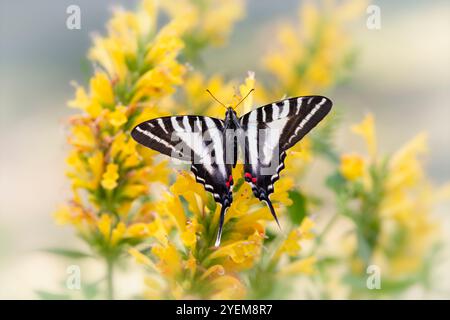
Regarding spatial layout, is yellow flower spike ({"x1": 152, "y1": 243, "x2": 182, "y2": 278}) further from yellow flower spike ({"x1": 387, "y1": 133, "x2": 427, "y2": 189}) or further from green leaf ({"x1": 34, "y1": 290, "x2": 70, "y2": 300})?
yellow flower spike ({"x1": 387, "y1": 133, "x2": 427, "y2": 189})

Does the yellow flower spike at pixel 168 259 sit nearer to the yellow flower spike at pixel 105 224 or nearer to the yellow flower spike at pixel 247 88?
the yellow flower spike at pixel 105 224

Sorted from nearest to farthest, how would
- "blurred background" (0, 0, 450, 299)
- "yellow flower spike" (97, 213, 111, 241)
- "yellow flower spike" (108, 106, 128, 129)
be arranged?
1. "yellow flower spike" (108, 106, 128, 129)
2. "yellow flower spike" (97, 213, 111, 241)
3. "blurred background" (0, 0, 450, 299)

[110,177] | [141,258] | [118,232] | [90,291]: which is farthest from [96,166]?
[90,291]

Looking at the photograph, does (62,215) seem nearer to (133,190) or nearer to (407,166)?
(133,190)

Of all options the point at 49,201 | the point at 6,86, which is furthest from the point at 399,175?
the point at 6,86

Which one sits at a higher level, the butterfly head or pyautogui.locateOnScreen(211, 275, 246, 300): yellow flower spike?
the butterfly head

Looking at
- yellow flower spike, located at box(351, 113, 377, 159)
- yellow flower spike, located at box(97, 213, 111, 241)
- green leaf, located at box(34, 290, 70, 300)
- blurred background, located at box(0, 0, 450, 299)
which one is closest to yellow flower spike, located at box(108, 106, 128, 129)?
yellow flower spike, located at box(97, 213, 111, 241)
